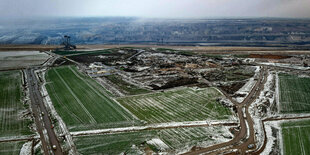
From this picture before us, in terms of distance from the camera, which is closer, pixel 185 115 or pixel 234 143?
pixel 234 143

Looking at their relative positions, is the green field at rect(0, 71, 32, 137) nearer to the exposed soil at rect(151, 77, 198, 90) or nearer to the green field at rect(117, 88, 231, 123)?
the green field at rect(117, 88, 231, 123)

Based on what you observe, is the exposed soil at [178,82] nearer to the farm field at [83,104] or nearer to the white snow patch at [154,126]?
the farm field at [83,104]

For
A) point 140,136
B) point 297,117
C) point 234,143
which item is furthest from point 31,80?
point 297,117

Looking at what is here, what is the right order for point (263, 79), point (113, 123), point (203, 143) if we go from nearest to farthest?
point (203, 143)
point (113, 123)
point (263, 79)

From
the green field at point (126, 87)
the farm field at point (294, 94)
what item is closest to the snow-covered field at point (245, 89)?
the farm field at point (294, 94)

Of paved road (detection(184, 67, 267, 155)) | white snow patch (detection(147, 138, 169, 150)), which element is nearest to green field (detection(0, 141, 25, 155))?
white snow patch (detection(147, 138, 169, 150))

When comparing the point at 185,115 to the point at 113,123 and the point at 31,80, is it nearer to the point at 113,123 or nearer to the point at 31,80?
the point at 113,123
